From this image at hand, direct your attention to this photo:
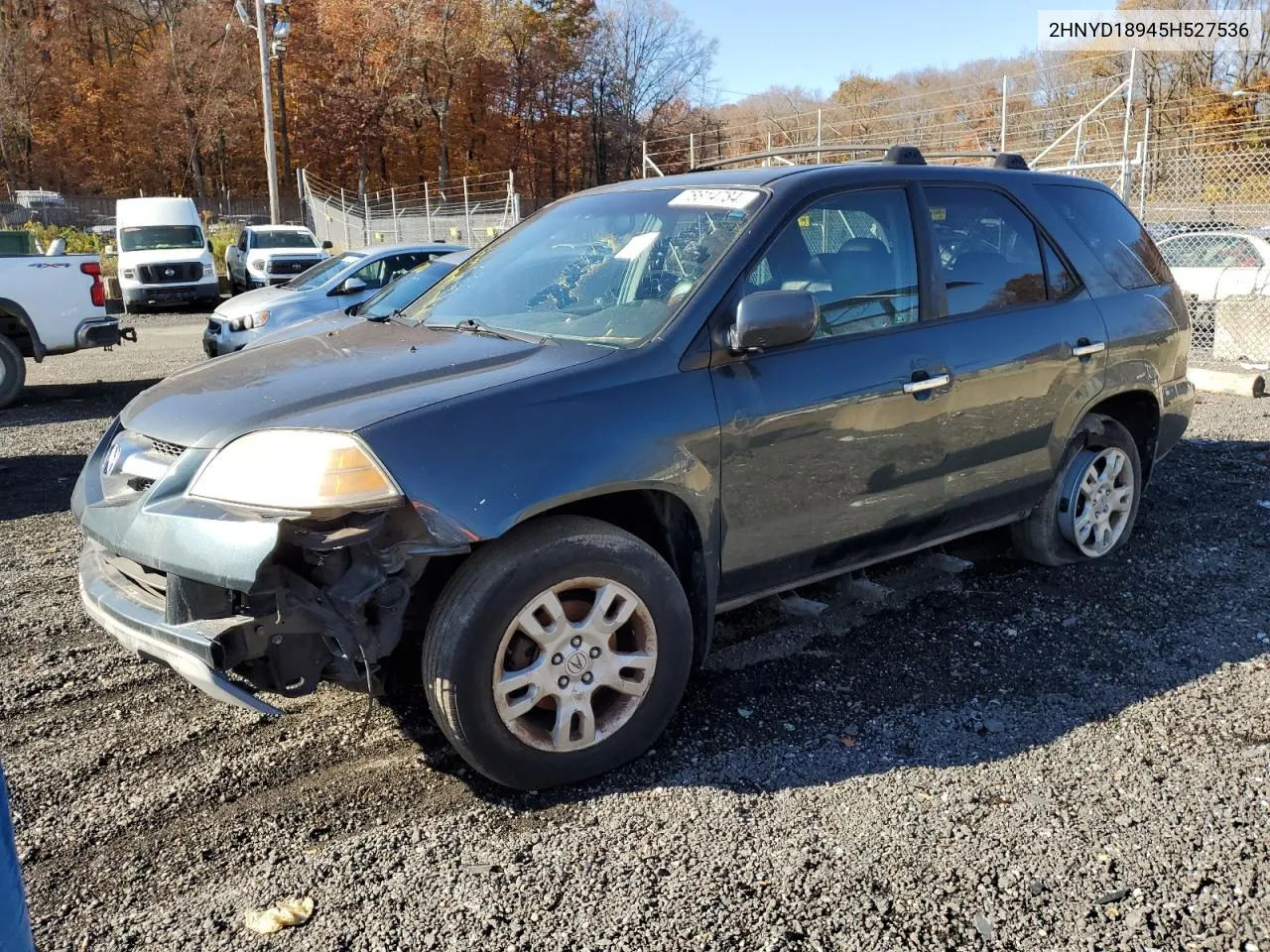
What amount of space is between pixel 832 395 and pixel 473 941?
6.89 ft

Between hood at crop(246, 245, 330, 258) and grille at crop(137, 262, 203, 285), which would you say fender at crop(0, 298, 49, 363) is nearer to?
grille at crop(137, 262, 203, 285)

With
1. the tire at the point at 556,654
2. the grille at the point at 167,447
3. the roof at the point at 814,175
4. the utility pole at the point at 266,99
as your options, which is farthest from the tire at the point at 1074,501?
the utility pole at the point at 266,99

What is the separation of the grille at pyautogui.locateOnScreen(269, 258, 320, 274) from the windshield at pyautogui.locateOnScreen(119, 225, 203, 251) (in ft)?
5.60

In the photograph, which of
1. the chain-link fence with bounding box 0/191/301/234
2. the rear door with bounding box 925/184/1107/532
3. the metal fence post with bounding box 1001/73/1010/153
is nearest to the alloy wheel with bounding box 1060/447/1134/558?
the rear door with bounding box 925/184/1107/532

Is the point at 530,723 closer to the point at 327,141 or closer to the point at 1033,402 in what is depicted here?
the point at 1033,402

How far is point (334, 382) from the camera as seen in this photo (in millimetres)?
3180

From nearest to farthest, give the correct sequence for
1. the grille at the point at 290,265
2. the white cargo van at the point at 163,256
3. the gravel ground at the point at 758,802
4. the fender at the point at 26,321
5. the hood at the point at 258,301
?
the gravel ground at the point at 758,802
the fender at the point at 26,321
the hood at the point at 258,301
the white cargo van at the point at 163,256
the grille at the point at 290,265

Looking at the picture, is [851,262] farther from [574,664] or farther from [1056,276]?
[574,664]

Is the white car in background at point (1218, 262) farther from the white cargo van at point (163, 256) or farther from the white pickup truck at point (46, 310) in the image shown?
the white cargo van at point (163, 256)

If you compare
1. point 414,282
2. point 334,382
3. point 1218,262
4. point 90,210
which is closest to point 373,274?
point 414,282

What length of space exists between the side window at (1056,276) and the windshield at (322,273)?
9.85m

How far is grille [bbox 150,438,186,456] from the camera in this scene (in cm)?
305

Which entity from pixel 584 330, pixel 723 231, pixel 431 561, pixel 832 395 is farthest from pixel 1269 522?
pixel 431 561

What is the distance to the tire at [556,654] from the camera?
284 centimetres
